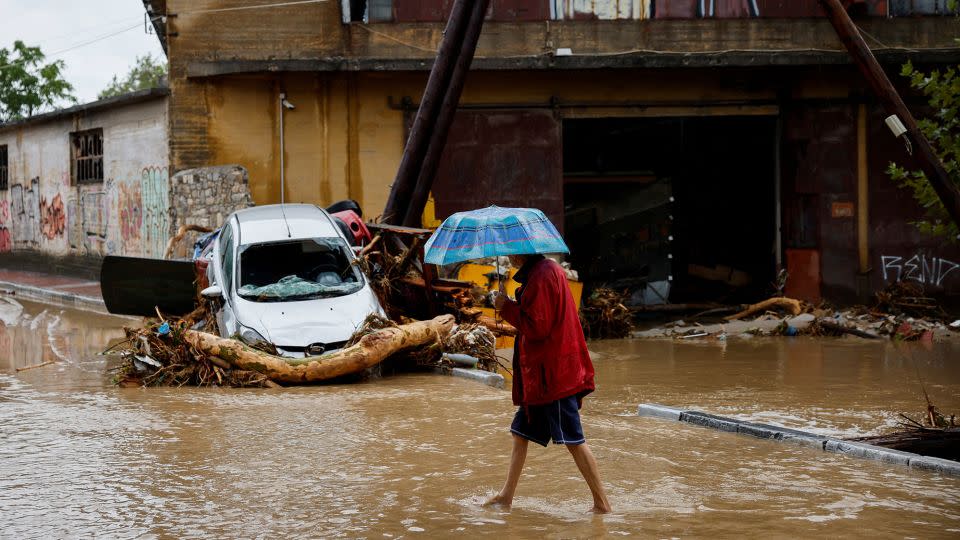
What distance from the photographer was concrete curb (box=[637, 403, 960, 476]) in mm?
7484

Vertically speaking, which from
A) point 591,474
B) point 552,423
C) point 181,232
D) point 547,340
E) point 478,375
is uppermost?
point 181,232

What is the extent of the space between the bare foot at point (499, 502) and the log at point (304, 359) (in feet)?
16.4

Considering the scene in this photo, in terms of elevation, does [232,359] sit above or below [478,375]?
above

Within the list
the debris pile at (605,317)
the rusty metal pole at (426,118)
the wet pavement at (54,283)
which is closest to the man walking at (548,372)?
the rusty metal pole at (426,118)

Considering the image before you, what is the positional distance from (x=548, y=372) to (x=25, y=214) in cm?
2937

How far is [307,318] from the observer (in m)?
12.2

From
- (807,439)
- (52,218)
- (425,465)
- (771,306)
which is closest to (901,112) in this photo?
(807,439)

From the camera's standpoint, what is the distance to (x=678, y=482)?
7.38 m

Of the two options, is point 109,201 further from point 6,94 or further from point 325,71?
point 6,94

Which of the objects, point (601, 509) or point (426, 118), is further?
point (426, 118)

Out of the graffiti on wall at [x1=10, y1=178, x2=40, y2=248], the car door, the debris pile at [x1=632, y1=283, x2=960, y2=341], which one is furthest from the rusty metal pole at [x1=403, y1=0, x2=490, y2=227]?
the graffiti on wall at [x1=10, y1=178, x2=40, y2=248]

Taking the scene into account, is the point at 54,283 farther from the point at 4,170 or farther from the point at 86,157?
the point at 4,170

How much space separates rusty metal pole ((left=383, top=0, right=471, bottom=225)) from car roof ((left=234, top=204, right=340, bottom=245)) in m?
3.01

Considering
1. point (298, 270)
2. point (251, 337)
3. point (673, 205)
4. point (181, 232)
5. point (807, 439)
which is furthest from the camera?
point (673, 205)
